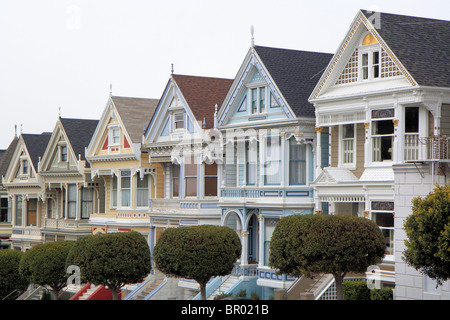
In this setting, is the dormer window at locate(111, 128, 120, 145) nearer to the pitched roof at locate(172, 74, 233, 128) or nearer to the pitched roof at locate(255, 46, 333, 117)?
the pitched roof at locate(172, 74, 233, 128)

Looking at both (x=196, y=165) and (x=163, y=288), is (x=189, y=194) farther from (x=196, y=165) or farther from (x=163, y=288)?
(x=163, y=288)

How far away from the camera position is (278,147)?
123 feet

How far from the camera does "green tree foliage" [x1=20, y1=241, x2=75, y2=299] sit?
141ft

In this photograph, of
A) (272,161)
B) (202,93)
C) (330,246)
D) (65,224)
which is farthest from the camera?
(65,224)

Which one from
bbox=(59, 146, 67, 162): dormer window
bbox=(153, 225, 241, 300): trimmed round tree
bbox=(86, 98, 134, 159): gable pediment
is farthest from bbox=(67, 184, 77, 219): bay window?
bbox=(153, 225, 241, 300): trimmed round tree

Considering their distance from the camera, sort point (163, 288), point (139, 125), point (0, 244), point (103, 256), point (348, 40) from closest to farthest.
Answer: point (348, 40) → point (103, 256) → point (163, 288) → point (139, 125) → point (0, 244)

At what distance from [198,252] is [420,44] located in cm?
1212

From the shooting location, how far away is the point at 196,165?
43.1 meters

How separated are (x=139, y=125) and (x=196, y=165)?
279 inches

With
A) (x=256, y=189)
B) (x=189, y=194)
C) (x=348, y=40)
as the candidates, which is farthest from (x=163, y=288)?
(x=348, y=40)

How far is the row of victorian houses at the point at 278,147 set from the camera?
1201 inches

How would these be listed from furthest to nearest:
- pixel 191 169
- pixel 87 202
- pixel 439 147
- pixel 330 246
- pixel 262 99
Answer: pixel 87 202
pixel 191 169
pixel 262 99
pixel 330 246
pixel 439 147

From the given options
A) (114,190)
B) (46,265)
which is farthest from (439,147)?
(114,190)

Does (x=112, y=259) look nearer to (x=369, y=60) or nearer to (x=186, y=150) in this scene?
(x=186, y=150)
